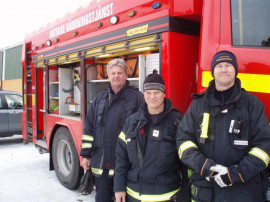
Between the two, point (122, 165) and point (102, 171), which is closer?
point (122, 165)

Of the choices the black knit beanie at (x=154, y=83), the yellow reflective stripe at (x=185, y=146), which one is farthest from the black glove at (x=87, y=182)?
the yellow reflective stripe at (x=185, y=146)

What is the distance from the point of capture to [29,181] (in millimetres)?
4793

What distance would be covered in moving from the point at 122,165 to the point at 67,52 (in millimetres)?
2695

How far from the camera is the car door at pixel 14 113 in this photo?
Result: 328 inches

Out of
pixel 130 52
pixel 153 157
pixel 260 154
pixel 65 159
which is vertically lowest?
pixel 65 159

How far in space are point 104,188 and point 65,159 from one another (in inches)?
87.1

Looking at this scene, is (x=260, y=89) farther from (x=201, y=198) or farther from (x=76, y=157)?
(x=76, y=157)

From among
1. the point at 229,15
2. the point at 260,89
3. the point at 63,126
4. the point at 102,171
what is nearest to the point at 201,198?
the point at 260,89

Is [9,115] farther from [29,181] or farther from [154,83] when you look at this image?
[154,83]

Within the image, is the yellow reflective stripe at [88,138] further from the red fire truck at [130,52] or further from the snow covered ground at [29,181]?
the snow covered ground at [29,181]

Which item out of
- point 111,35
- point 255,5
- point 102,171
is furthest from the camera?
point 111,35

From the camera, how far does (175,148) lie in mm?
1953

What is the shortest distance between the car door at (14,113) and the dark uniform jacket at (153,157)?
23.9 ft

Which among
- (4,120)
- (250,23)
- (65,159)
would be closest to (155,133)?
(250,23)
